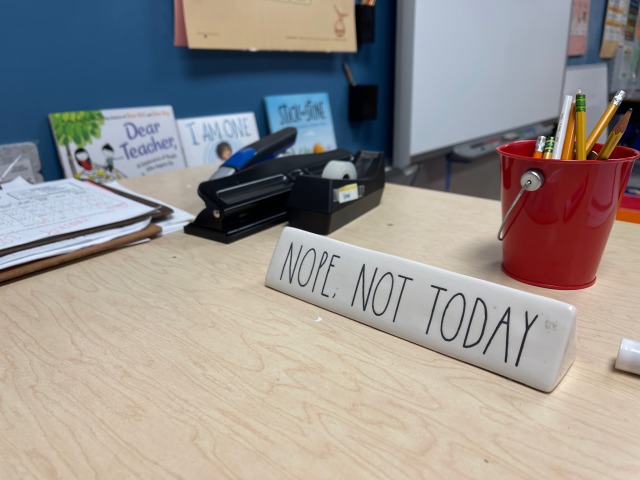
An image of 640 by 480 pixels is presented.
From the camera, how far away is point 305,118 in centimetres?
143

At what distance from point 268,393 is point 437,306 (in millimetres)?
135

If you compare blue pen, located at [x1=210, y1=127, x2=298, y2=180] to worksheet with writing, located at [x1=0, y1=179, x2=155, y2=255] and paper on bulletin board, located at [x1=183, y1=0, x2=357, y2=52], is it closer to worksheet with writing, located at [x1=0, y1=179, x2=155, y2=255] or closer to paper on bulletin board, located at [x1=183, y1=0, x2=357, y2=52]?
worksheet with writing, located at [x1=0, y1=179, x2=155, y2=255]

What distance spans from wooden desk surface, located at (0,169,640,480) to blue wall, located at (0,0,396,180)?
0.61 metres

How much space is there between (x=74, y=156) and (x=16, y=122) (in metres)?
0.12

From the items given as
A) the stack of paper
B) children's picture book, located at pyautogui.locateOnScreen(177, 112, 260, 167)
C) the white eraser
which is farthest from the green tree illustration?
the white eraser

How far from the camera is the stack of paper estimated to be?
0.49 metres

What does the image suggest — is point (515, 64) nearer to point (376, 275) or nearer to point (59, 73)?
point (59, 73)

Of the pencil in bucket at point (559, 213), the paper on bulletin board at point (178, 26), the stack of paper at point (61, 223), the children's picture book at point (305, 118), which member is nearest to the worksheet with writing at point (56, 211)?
the stack of paper at point (61, 223)

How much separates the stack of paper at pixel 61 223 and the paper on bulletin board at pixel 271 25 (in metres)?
0.60

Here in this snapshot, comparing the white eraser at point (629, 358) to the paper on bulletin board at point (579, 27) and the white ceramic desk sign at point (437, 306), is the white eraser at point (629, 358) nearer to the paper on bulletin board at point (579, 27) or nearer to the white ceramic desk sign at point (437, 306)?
the white ceramic desk sign at point (437, 306)

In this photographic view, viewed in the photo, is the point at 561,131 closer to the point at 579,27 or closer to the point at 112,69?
the point at 112,69

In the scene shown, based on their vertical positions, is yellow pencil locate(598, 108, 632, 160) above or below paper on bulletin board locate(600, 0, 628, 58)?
below

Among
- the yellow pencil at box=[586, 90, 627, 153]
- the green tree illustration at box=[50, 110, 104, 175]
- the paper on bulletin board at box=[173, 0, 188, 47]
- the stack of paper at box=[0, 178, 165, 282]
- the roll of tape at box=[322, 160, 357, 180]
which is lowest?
the stack of paper at box=[0, 178, 165, 282]

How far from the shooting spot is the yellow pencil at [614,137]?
39 centimetres
